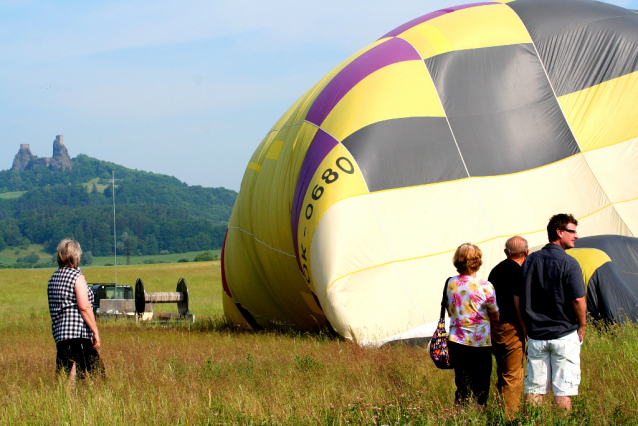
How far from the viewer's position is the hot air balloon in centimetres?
840

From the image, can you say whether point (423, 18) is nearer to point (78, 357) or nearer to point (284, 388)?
point (284, 388)

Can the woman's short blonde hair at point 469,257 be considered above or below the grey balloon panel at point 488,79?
below

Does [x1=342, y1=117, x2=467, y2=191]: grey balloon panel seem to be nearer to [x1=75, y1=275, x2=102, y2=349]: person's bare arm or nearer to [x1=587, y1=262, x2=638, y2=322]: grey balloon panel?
[x1=587, y1=262, x2=638, y2=322]: grey balloon panel

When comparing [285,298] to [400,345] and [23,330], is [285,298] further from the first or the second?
[23,330]

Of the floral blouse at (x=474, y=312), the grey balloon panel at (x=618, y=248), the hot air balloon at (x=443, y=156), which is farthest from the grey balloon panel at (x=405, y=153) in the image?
the floral blouse at (x=474, y=312)

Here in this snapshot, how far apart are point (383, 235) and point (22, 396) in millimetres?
4521

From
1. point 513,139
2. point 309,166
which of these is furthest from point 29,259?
point 513,139

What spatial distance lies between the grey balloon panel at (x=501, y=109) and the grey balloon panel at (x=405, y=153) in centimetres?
24

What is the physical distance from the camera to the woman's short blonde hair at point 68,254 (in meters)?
5.53

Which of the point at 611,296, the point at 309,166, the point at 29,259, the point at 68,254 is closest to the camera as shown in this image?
the point at 68,254

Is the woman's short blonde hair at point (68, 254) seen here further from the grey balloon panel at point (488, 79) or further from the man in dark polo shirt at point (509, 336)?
the grey balloon panel at point (488, 79)

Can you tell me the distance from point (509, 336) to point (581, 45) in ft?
21.2

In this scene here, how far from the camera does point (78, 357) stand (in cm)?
570

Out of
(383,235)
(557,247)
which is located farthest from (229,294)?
(557,247)
